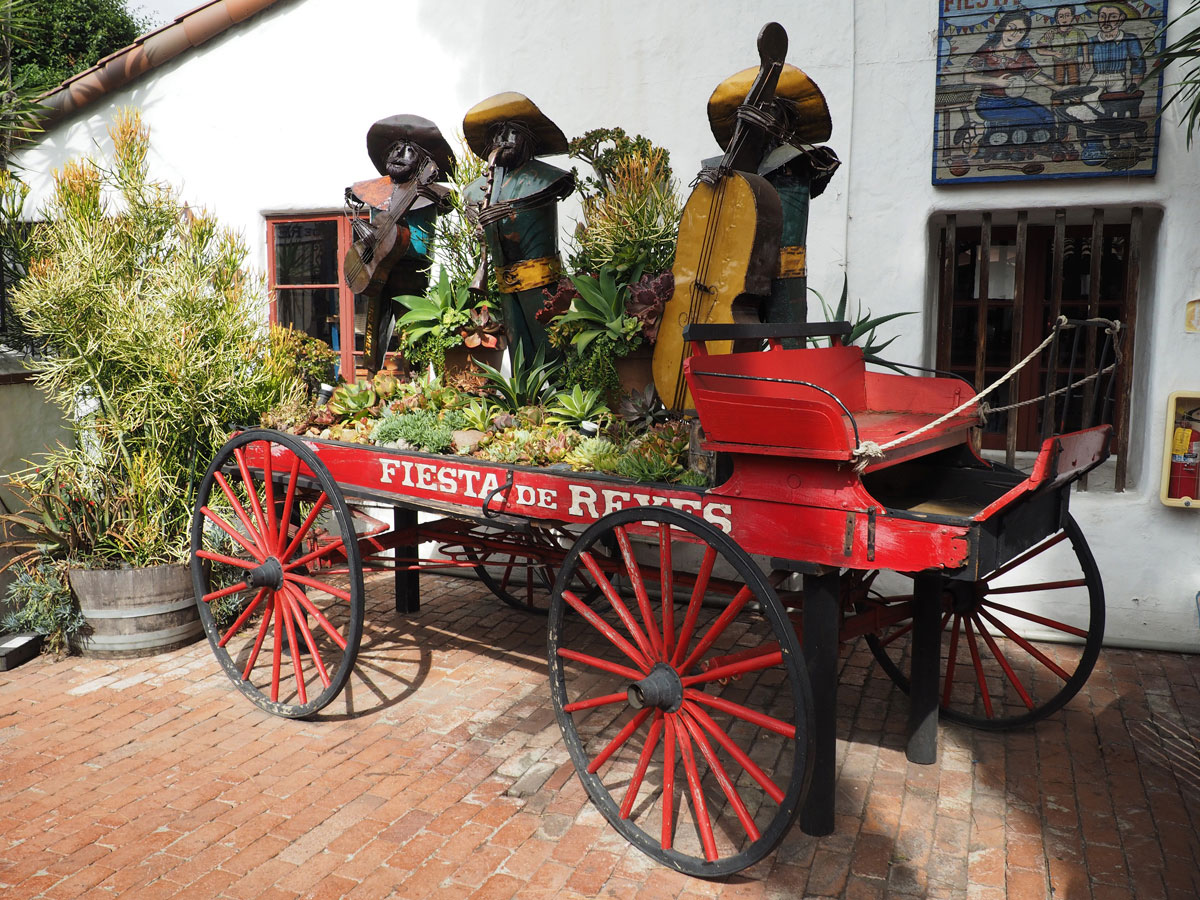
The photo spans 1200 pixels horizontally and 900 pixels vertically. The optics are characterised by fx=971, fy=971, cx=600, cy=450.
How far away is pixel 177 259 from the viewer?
18.6 feet

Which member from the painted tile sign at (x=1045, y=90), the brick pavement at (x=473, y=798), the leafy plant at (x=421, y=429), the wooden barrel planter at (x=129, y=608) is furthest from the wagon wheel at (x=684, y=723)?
the painted tile sign at (x=1045, y=90)

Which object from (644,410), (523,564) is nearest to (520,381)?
(644,410)

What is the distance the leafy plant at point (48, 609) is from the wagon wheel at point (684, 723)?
295 cm

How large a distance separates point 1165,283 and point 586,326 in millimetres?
3101

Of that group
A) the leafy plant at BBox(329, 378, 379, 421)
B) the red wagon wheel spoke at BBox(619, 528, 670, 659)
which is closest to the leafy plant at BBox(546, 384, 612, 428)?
the leafy plant at BBox(329, 378, 379, 421)

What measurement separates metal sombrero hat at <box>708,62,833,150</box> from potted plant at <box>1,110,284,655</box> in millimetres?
2814

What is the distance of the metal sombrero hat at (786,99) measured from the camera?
4.39m

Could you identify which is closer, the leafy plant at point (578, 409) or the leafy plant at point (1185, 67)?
the leafy plant at point (578, 409)

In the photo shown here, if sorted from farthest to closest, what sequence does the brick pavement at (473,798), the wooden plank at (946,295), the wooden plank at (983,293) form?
the wooden plank at (946,295), the wooden plank at (983,293), the brick pavement at (473,798)

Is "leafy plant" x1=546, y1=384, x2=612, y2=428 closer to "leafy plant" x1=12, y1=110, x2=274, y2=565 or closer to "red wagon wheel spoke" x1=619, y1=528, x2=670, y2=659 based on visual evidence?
"red wagon wheel spoke" x1=619, y1=528, x2=670, y2=659

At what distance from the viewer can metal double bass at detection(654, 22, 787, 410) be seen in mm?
4008

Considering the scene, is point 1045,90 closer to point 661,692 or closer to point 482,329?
point 482,329

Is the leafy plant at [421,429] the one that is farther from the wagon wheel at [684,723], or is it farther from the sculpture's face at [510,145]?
the sculpture's face at [510,145]

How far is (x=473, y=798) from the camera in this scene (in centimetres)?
366
